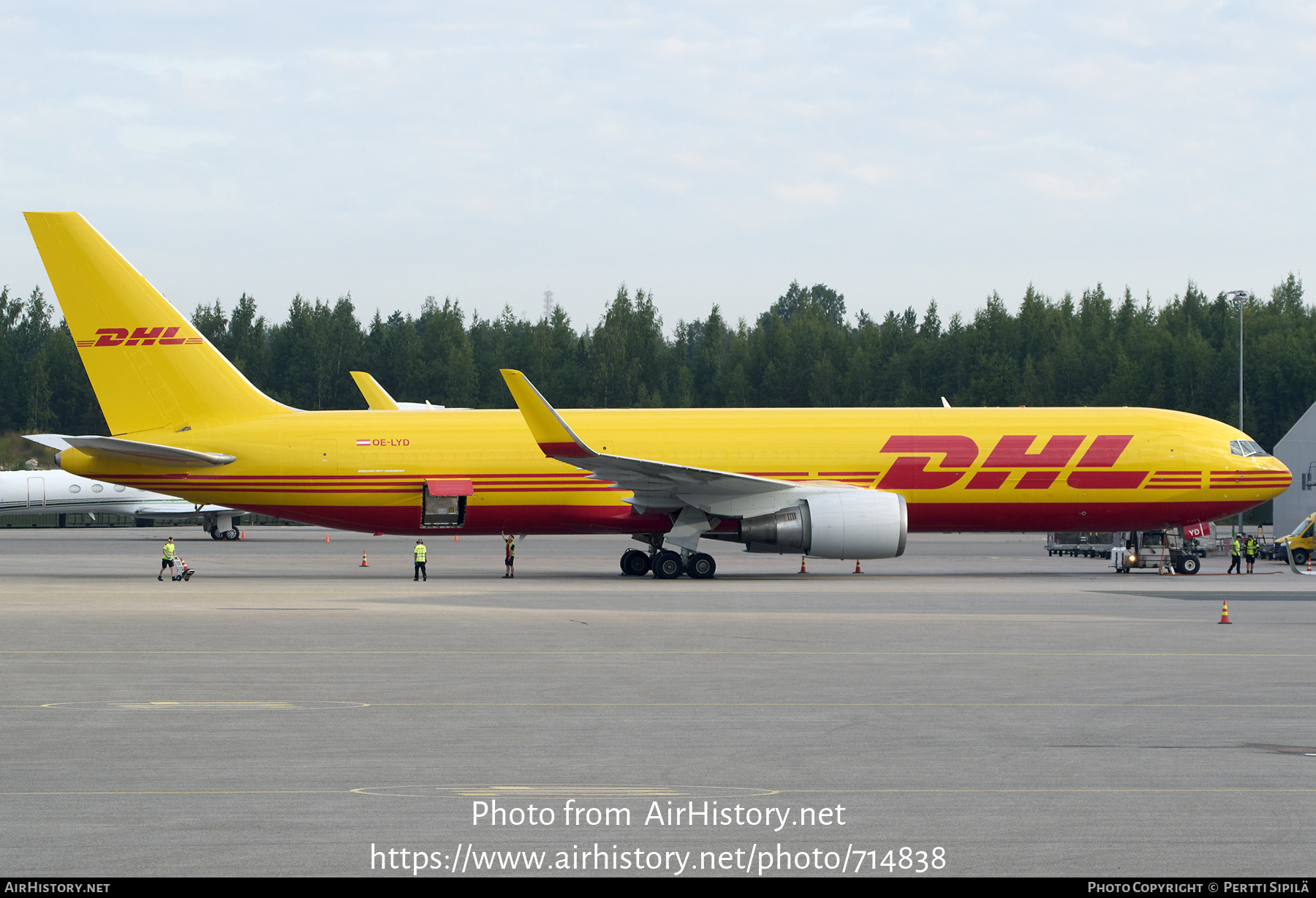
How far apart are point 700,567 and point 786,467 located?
3.62 m

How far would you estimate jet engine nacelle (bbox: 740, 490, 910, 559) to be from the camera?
32.7 m

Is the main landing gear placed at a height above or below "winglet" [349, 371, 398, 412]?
below

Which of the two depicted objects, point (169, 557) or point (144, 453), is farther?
point (169, 557)

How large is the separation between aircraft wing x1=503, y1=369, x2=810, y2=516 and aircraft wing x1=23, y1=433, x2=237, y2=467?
8.64 metres

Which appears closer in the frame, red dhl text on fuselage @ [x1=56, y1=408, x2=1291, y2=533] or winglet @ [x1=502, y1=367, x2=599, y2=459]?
winglet @ [x1=502, y1=367, x2=599, y2=459]

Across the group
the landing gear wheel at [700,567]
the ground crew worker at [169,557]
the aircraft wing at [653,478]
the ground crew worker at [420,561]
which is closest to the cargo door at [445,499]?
the ground crew worker at [420,561]

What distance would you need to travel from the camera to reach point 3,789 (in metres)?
9.77

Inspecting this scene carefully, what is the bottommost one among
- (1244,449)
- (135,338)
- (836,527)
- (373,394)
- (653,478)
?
(836,527)

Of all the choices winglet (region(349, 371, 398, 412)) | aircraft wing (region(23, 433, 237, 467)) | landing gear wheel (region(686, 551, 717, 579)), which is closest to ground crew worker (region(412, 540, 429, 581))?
aircraft wing (region(23, 433, 237, 467))

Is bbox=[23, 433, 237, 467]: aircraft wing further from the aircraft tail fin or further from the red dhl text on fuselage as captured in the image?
the aircraft tail fin

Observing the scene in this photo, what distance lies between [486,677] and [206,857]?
803 centimetres

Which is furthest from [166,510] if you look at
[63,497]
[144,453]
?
[144,453]

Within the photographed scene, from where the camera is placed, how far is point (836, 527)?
32.7 meters

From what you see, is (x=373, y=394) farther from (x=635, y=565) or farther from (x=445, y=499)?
(x=635, y=565)
